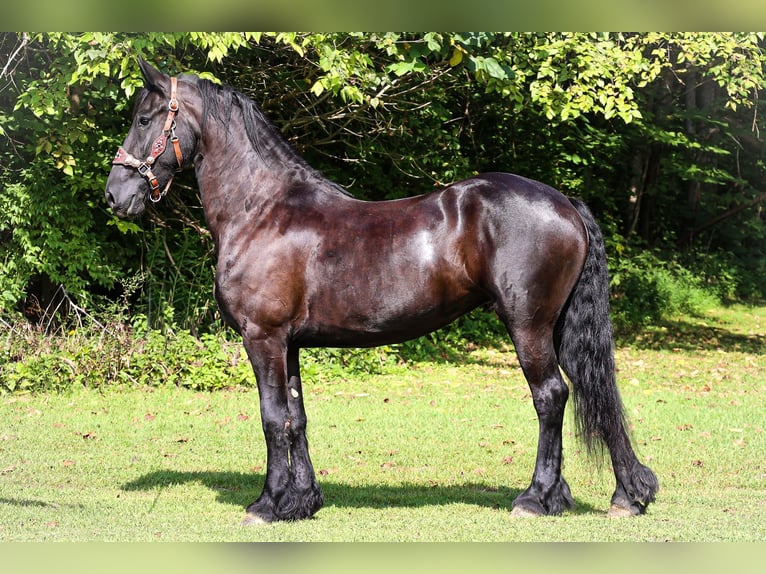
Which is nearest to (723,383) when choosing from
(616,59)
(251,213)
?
(616,59)

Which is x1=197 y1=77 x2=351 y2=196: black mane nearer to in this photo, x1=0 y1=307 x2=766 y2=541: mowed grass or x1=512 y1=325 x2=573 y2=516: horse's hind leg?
x1=512 y1=325 x2=573 y2=516: horse's hind leg

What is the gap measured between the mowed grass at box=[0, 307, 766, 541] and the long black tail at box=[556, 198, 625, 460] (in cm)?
18

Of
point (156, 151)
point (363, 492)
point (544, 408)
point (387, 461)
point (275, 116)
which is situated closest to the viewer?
point (544, 408)

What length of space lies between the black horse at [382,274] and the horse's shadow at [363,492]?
1.95ft

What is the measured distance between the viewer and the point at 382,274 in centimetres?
509

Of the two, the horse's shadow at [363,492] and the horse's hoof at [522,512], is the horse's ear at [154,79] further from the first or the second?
the horse's hoof at [522,512]

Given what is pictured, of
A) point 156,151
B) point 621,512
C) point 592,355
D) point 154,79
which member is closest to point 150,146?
point 156,151

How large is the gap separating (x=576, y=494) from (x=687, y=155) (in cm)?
1532

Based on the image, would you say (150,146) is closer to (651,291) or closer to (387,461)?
(387,461)

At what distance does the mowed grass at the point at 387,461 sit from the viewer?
491 centimetres

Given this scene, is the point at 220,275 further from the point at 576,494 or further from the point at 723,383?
the point at 723,383

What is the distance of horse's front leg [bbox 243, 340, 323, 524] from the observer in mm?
5145

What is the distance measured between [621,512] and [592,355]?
95 centimetres

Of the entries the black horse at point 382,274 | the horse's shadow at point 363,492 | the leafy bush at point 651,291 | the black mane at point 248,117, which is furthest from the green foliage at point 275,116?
the horse's shadow at point 363,492
